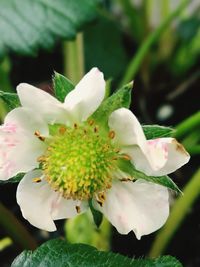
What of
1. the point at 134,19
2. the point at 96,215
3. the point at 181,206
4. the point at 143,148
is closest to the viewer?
the point at 143,148

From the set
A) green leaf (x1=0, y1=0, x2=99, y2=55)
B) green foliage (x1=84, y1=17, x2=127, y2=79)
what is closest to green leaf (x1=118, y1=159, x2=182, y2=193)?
green leaf (x1=0, y1=0, x2=99, y2=55)

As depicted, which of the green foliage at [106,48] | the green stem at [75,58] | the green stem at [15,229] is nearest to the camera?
the green stem at [15,229]

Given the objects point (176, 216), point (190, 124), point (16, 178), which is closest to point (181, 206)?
point (176, 216)

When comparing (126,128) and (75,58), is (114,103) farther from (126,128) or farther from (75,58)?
(75,58)

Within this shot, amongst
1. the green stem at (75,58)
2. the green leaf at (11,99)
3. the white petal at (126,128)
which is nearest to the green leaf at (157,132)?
the white petal at (126,128)

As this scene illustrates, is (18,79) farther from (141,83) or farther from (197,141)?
(197,141)

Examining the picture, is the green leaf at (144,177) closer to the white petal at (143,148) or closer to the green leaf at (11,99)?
the white petal at (143,148)
